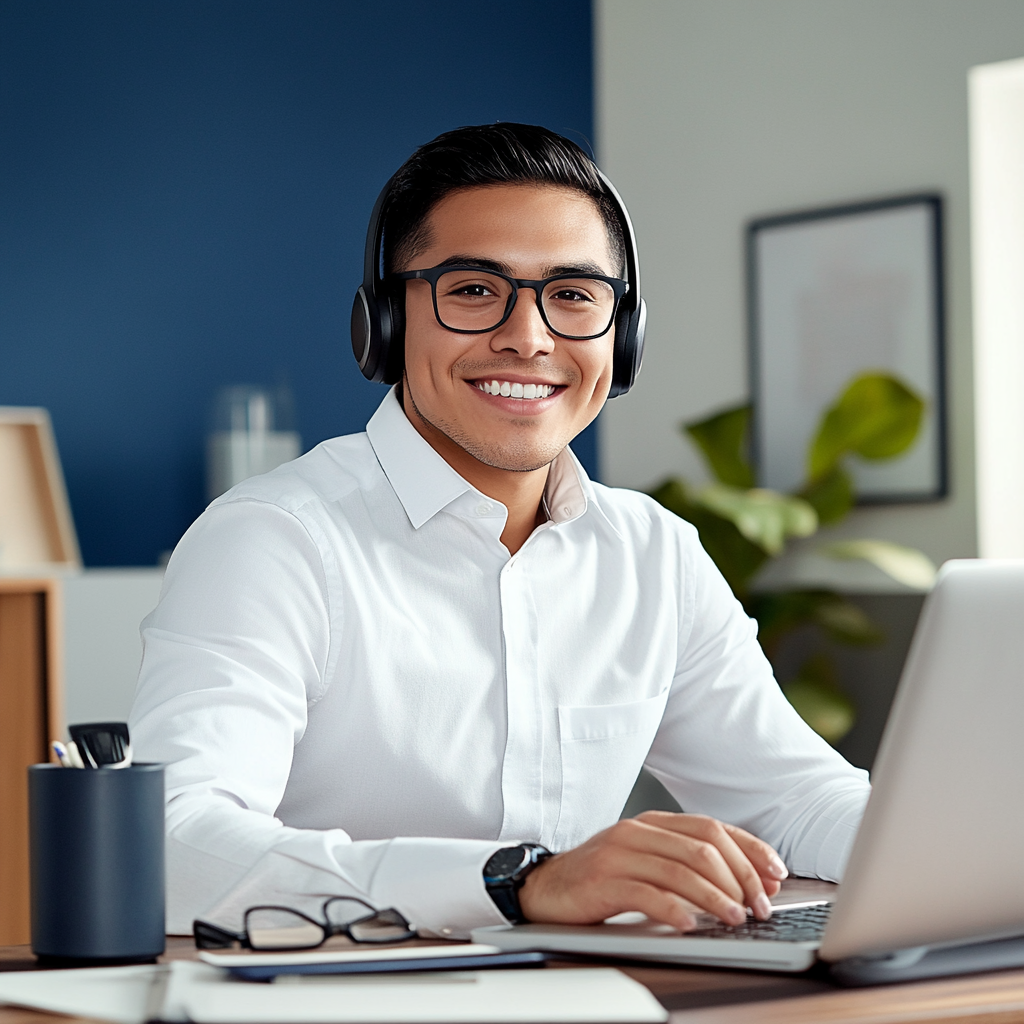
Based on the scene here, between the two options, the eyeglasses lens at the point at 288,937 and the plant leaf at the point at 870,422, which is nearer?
the eyeglasses lens at the point at 288,937

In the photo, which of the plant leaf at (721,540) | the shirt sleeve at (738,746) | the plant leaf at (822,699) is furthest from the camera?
the plant leaf at (721,540)

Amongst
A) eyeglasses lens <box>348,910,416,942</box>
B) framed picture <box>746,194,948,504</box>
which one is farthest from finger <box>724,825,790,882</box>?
framed picture <box>746,194,948,504</box>

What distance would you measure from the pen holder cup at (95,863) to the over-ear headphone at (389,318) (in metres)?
0.81

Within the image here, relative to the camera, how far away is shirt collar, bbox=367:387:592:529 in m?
1.55

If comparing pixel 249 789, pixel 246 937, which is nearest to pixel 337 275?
pixel 249 789

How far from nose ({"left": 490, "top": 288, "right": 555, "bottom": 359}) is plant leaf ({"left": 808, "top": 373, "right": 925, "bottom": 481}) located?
7.38 feet

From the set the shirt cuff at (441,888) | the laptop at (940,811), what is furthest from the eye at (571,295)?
the laptop at (940,811)

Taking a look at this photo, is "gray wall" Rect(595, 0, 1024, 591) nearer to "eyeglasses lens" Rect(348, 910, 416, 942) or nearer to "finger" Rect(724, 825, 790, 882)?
"finger" Rect(724, 825, 790, 882)

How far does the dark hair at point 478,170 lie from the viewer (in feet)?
5.37

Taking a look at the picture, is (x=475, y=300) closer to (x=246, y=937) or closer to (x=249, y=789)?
(x=249, y=789)

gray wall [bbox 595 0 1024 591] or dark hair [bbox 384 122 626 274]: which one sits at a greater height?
gray wall [bbox 595 0 1024 591]

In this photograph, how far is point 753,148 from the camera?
4145mm

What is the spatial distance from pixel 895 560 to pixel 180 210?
203 centimetres

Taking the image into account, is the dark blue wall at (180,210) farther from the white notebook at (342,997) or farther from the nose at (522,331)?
the white notebook at (342,997)
